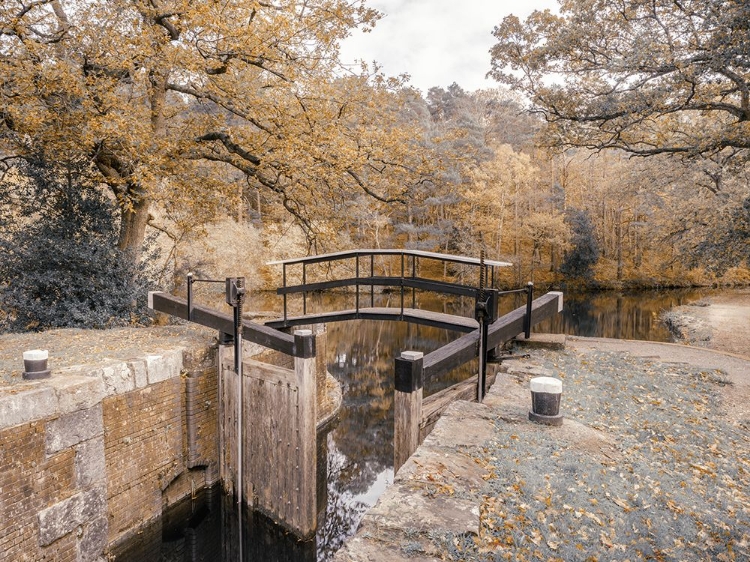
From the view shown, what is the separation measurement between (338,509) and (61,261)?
6662mm

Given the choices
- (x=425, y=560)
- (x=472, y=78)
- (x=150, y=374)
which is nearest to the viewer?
(x=425, y=560)

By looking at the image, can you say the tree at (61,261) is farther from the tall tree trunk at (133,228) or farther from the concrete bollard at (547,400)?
the concrete bollard at (547,400)

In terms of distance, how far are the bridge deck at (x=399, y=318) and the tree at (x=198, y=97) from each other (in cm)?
232

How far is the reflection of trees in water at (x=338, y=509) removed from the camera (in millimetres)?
6777

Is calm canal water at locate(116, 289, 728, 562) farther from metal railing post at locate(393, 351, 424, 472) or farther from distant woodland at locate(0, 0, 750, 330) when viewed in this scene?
distant woodland at locate(0, 0, 750, 330)

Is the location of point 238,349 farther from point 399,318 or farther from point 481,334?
point 481,334

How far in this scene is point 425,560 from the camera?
2.29 meters

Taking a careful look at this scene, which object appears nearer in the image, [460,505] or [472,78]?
[460,505]

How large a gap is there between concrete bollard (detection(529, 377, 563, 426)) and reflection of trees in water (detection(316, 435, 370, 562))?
12.7 feet

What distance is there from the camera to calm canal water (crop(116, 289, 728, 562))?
633 centimetres

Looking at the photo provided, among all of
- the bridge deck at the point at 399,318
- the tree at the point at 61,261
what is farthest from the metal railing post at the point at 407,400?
the tree at the point at 61,261

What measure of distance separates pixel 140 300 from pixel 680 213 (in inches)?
700

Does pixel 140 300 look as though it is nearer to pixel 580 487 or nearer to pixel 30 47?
pixel 30 47

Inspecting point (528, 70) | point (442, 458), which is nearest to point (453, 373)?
point (528, 70)
